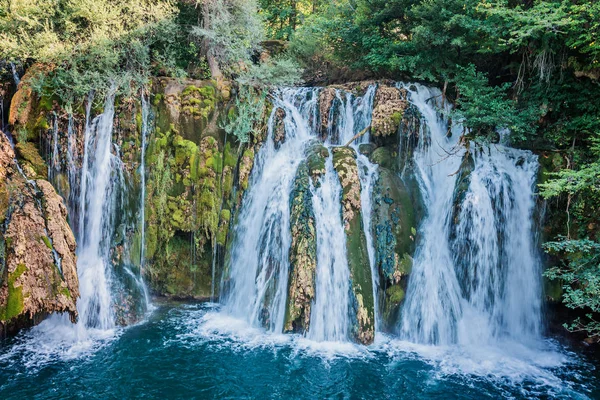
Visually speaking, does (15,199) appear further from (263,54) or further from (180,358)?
(263,54)

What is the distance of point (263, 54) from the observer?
602 inches

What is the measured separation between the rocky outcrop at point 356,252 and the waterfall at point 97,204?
5.34 meters

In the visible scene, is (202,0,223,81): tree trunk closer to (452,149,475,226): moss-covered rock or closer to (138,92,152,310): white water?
(138,92,152,310): white water

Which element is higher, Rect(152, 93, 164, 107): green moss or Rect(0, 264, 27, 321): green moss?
Rect(152, 93, 164, 107): green moss

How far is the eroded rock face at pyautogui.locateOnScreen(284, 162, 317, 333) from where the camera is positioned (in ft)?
24.8

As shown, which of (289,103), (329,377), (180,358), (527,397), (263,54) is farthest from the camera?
(263,54)

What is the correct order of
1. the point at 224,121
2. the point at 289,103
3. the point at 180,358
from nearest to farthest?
1. the point at 180,358
2. the point at 224,121
3. the point at 289,103

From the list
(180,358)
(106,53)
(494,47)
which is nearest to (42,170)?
(106,53)

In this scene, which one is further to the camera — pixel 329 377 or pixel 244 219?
pixel 244 219

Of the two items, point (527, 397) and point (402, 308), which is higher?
point (402, 308)

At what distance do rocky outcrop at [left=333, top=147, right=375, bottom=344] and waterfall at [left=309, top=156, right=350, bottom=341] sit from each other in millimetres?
134

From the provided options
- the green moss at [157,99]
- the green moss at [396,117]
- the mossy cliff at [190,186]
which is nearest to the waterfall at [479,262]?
the green moss at [396,117]

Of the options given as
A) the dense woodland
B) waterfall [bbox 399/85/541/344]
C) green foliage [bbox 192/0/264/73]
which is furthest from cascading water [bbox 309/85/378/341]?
green foliage [bbox 192/0/264/73]

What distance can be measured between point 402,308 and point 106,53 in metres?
9.08
